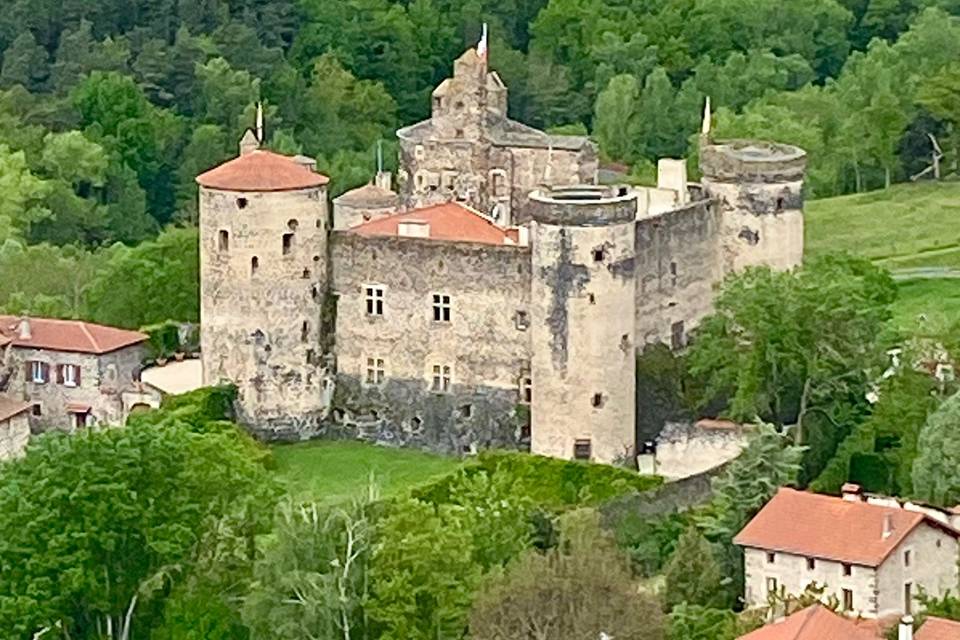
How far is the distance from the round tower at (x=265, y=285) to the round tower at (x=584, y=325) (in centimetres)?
582

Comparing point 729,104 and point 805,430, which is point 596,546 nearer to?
point 805,430

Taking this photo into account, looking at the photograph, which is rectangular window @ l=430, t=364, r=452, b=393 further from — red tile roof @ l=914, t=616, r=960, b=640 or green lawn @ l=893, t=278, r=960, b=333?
red tile roof @ l=914, t=616, r=960, b=640

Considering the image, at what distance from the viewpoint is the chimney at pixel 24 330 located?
9106 centimetres

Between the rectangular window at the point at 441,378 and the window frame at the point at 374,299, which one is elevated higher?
the window frame at the point at 374,299

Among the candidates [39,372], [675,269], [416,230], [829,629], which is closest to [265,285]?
[416,230]

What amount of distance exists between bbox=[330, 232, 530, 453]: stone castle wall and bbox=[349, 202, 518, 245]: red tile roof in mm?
428

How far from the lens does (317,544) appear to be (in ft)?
245

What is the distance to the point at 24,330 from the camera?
91.2 metres

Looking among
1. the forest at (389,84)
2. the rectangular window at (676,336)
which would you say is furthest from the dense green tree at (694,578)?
the forest at (389,84)

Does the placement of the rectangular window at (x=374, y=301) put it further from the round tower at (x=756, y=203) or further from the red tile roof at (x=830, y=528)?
the red tile roof at (x=830, y=528)

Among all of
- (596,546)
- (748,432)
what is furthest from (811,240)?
(596,546)

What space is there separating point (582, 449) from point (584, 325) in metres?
2.72

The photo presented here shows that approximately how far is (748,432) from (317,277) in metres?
11.1

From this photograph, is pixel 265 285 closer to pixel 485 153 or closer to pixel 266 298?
pixel 266 298
